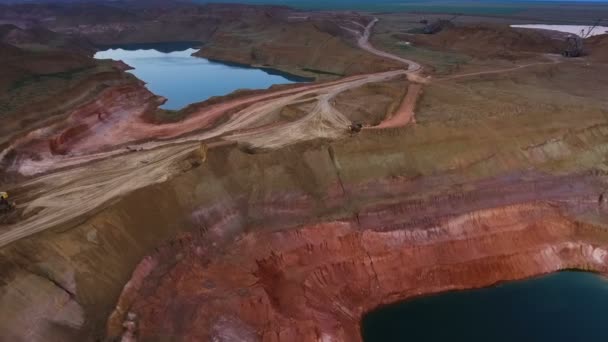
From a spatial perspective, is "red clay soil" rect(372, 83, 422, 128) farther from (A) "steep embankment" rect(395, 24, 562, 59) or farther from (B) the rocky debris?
(A) "steep embankment" rect(395, 24, 562, 59)

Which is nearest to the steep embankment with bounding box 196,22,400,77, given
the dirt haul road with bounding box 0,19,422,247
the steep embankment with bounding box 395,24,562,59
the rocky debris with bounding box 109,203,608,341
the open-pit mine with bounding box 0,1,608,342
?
the steep embankment with bounding box 395,24,562,59

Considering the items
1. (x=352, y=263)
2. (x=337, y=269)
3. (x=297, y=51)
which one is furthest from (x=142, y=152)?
(x=297, y=51)

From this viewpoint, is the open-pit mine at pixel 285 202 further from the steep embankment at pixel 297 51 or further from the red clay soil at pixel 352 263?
the steep embankment at pixel 297 51

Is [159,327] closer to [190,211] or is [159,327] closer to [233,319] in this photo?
[233,319]

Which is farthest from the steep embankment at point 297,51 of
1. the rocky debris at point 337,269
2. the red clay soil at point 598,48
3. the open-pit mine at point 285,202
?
the rocky debris at point 337,269

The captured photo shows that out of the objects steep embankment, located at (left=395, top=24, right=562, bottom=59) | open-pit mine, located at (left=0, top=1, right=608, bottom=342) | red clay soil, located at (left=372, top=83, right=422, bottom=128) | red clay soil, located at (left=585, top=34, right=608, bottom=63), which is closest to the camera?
open-pit mine, located at (left=0, top=1, right=608, bottom=342)
